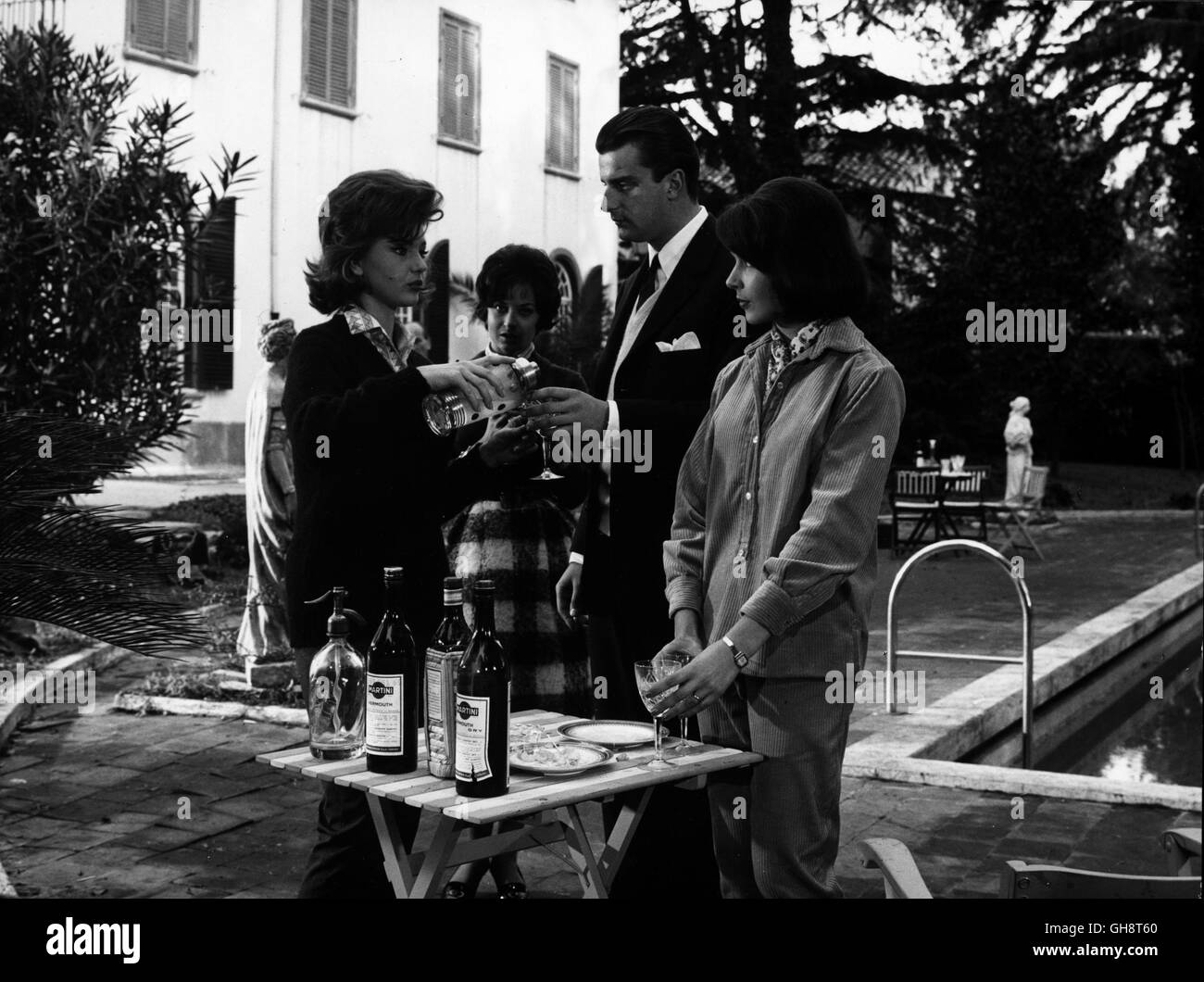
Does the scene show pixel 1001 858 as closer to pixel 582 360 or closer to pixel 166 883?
pixel 166 883

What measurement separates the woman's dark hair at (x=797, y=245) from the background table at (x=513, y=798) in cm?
85

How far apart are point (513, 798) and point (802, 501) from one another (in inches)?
29.5

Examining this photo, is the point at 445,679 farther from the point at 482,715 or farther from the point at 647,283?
the point at 647,283

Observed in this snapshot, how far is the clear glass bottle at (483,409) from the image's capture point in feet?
9.34

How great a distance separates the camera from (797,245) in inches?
101

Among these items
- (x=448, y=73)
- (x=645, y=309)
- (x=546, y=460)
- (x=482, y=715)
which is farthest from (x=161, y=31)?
(x=482, y=715)

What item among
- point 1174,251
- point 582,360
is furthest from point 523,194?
point 1174,251

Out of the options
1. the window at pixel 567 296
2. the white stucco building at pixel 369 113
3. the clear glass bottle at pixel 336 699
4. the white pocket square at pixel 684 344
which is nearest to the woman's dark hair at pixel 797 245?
the white pocket square at pixel 684 344

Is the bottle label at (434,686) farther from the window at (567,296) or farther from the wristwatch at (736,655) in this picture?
the window at (567,296)

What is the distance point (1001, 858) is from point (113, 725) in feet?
13.4
